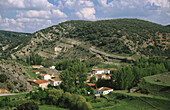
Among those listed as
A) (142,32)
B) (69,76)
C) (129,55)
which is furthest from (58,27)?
(69,76)

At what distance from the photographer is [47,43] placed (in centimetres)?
12300

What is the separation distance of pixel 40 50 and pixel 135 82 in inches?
2926

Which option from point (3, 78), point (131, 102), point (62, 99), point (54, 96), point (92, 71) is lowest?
point (131, 102)

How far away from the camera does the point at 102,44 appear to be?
343 feet

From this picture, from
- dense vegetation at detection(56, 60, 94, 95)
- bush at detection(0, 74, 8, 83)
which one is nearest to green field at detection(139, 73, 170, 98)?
dense vegetation at detection(56, 60, 94, 95)

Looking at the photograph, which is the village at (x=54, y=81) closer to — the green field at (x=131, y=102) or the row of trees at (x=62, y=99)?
the green field at (x=131, y=102)

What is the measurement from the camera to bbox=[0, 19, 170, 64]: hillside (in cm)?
9175

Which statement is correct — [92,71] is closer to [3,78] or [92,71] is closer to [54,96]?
[54,96]

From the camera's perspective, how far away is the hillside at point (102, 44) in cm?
9175

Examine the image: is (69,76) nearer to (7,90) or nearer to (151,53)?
(7,90)

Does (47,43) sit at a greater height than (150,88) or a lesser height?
greater

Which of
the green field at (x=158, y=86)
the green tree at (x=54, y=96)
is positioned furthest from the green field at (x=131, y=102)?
the green tree at (x=54, y=96)

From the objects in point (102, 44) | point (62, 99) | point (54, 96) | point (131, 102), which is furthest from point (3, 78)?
point (102, 44)

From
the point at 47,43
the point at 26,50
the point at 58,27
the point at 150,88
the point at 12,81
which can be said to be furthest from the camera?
the point at 58,27
